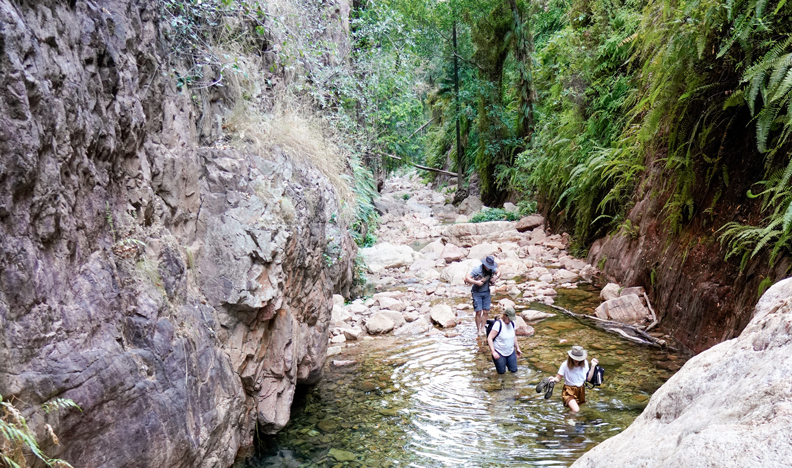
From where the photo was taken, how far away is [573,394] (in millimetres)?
5602

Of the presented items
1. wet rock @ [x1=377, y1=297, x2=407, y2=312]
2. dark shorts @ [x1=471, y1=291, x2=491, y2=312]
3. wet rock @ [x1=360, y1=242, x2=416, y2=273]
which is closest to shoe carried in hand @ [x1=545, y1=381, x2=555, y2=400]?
dark shorts @ [x1=471, y1=291, x2=491, y2=312]

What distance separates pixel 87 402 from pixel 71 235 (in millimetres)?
969

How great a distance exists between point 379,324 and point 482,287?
6.12 ft

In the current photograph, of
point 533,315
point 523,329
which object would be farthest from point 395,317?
point 533,315

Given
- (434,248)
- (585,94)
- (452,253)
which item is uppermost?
(585,94)

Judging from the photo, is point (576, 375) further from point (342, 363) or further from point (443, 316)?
point (443, 316)

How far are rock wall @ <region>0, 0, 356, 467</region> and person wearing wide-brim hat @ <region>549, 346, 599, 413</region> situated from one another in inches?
116

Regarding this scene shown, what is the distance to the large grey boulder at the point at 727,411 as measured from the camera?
1.78m

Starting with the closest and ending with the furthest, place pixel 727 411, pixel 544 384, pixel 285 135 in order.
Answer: pixel 727 411 → pixel 544 384 → pixel 285 135

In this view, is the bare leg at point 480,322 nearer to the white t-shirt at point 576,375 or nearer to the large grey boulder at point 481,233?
the white t-shirt at point 576,375

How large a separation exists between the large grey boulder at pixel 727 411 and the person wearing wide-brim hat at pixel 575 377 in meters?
2.61

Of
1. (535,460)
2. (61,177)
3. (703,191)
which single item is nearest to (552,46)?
(703,191)

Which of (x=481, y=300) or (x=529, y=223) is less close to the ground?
(x=529, y=223)

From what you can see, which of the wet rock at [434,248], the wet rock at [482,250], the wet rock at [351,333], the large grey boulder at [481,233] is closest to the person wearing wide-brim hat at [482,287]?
the wet rock at [351,333]
